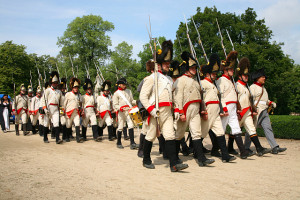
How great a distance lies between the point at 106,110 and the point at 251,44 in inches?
921

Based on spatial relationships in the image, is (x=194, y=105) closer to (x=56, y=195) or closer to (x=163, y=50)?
(x=163, y=50)

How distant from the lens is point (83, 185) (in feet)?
16.6

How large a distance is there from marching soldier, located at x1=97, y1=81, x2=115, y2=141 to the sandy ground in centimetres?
385

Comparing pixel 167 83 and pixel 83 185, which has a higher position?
pixel 167 83

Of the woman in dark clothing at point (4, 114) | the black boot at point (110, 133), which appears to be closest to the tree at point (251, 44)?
the woman in dark clothing at point (4, 114)

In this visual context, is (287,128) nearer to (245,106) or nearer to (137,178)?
(245,106)

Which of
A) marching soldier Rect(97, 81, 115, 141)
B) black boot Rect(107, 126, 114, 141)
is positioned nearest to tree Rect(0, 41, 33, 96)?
marching soldier Rect(97, 81, 115, 141)

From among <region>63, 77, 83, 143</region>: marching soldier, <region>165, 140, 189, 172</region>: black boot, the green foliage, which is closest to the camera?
<region>165, 140, 189, 172</region>: black boot

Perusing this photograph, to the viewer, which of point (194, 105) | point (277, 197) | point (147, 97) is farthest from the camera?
point (194, 105)

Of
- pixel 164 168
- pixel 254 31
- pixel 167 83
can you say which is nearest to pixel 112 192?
pixel 164 168

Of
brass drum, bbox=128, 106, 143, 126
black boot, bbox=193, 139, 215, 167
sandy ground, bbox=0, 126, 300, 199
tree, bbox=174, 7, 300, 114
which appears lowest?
sandy ground, bbox=0, 126, 300, 199

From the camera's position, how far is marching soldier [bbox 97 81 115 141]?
11812 mm

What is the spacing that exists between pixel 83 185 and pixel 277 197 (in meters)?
3.02

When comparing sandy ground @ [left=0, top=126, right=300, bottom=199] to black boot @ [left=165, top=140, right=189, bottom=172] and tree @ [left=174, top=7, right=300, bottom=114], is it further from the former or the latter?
tree @ [left=174, top=7, right=300, bottom=114]
